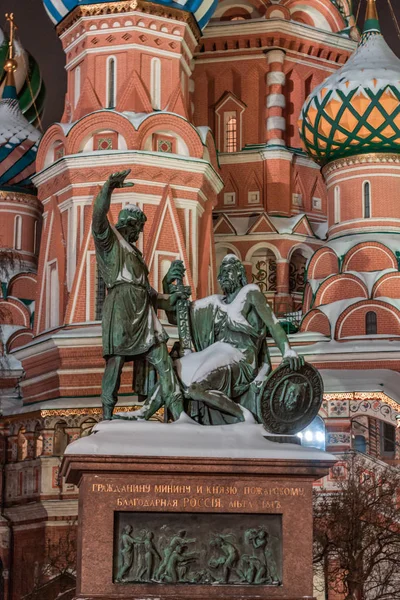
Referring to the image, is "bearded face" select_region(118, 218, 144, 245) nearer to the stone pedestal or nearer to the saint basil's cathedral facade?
the stone pedestal

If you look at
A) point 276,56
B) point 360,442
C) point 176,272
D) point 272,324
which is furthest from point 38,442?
point 272,324

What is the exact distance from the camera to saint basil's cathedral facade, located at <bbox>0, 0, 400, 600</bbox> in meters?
28.1

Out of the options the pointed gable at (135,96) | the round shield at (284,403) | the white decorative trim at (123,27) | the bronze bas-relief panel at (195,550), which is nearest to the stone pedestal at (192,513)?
the bronze bas-relief panel at (195,550)

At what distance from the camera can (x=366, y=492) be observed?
2292 centimetres

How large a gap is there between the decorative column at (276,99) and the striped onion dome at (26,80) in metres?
5.64

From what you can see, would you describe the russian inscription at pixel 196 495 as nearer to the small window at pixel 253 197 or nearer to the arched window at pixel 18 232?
the small window at pixel 253 197

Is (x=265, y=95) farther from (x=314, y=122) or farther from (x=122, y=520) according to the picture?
(x=122, y=520)

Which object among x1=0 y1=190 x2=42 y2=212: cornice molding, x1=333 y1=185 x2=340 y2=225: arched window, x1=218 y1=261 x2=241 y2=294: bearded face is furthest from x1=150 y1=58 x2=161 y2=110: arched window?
x1=218 y1=261 x2=241 y2=294: bearded face

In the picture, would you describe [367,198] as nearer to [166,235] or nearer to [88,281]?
[166,235]

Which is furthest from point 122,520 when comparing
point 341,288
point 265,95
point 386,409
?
point 265,95

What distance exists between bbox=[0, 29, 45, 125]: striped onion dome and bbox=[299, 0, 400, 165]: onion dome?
8167 millimetres

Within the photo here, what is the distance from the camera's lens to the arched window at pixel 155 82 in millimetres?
30031

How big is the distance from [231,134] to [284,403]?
2143cm

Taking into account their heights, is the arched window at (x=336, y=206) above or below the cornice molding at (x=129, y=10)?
below
